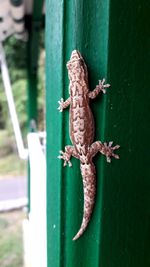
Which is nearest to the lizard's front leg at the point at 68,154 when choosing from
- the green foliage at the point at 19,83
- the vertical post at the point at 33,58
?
the vertical post at the point at 33,58

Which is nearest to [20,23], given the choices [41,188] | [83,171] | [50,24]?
[41,188]

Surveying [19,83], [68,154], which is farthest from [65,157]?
[19,83]

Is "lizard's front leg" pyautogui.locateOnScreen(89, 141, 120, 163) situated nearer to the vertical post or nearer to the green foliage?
the vertical post

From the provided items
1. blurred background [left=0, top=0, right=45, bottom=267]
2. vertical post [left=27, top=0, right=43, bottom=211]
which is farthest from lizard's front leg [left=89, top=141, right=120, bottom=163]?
vertical post [left=27, top=0, right=43, bottom=211]

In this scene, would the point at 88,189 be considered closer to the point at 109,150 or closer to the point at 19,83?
the point at 109,150

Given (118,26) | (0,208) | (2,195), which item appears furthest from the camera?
(2,195)

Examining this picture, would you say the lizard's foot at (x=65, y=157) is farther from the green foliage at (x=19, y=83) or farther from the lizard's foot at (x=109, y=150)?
the green foliage at (x=19, y=83)

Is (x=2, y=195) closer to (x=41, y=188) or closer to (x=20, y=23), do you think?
(x=20, y=23)
